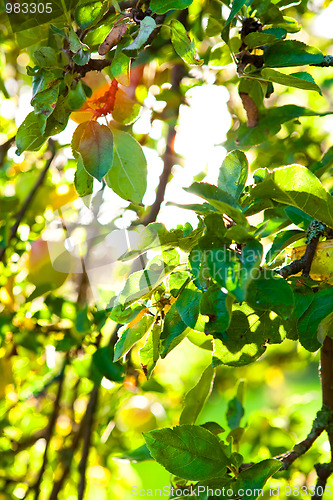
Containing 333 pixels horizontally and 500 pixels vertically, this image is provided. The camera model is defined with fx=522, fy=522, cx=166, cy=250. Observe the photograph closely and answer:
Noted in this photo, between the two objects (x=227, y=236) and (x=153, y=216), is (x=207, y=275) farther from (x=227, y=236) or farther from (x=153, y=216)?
(x=153, y=216)

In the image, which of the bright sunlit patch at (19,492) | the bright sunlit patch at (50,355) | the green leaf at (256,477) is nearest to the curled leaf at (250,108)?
the green leaf at (256,477)

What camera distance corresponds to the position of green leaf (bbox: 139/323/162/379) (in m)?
0.44

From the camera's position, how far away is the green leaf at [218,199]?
0.34 m

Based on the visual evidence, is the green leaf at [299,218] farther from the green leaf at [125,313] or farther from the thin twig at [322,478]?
the thin twig at [322,478]

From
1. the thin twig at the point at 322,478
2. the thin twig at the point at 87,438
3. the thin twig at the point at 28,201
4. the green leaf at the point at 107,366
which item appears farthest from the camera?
the thin twig at the point at 28,201

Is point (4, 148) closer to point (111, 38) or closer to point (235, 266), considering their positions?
point (111, 38)

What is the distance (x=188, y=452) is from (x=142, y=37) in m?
0.34

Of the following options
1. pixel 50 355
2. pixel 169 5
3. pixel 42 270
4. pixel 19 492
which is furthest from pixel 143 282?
pixel 19 492

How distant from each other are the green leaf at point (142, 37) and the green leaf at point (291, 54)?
0.59 feet

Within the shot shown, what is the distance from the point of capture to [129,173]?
50 cm

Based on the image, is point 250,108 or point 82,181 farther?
point 250,108

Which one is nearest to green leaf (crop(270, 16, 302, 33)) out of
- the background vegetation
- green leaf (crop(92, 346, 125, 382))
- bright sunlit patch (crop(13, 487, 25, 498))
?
the background vegetation

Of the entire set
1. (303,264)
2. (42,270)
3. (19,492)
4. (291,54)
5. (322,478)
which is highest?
(291,54)

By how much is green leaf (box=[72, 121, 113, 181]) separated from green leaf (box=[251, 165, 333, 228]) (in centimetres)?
13
